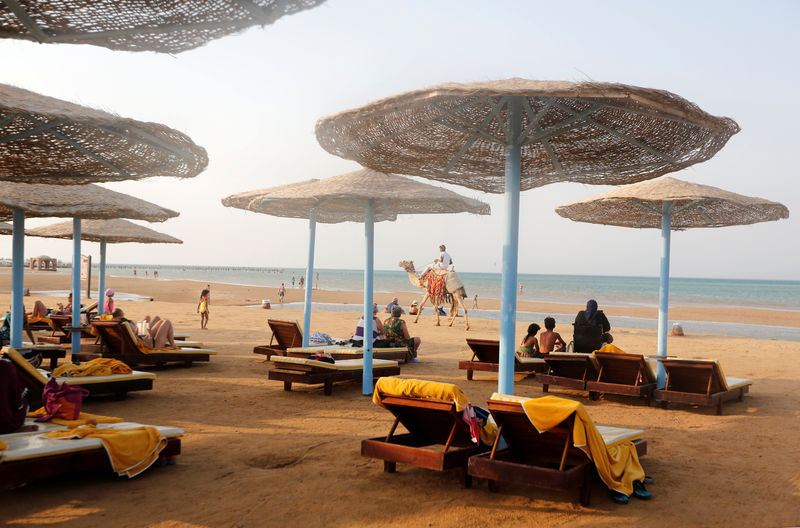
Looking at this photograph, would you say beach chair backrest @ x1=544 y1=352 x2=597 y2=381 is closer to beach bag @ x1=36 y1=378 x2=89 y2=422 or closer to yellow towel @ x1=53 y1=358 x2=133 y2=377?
yellow towel @ x1=53 y1=358 x2=133 y2=377

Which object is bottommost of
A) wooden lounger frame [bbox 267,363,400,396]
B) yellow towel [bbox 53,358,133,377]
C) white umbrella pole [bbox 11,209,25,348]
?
wooden lounger frame [bbox 267,363,400,396]

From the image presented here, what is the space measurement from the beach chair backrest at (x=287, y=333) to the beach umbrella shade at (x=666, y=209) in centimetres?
497

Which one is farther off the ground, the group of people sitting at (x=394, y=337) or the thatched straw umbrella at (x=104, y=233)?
the thatched straw umbrella at (x=104, y=233)

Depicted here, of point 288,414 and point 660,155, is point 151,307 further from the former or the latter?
point 660,155

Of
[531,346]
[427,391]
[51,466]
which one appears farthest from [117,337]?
[427,391]

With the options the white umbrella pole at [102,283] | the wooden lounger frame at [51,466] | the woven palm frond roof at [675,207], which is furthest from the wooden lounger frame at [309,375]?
the white umbrella pole at [102,283]

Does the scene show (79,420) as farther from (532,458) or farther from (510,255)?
→ (510,255)

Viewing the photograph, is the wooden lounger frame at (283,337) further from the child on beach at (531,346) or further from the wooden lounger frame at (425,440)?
the wooden lounger frame at (425,440)

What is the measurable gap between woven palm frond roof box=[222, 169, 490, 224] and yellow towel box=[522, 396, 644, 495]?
4325mm

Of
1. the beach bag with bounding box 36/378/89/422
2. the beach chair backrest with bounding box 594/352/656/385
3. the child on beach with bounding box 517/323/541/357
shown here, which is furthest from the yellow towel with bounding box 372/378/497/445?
the child on beach with bounding box 517/323/541/357

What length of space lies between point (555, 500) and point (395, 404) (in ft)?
4.38

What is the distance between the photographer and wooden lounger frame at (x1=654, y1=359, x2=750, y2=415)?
7687 mm

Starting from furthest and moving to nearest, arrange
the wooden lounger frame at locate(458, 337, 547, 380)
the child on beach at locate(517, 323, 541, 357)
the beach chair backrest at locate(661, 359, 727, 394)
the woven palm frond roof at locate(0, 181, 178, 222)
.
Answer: the child on beach at locate(517, 323, 541, 357) → the wooden lounger frame at locate(458, 337, 547, 380) → the woven palm frond roof at locate(0, 181, 178, 222) → the beach chair backrest at locate(661, 359, 727, 394)

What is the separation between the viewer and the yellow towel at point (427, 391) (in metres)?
4.47
